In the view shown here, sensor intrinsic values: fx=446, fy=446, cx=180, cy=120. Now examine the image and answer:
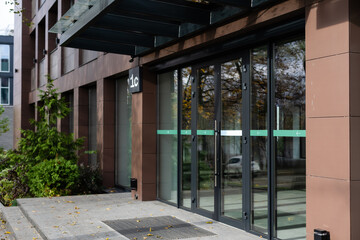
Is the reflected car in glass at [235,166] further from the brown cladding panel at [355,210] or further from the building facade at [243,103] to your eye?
the brown cladding panel at [355,210]

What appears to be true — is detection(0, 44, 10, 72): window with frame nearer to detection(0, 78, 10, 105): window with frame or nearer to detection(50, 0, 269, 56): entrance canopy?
detection(0, 78, 10, 105): window with frame

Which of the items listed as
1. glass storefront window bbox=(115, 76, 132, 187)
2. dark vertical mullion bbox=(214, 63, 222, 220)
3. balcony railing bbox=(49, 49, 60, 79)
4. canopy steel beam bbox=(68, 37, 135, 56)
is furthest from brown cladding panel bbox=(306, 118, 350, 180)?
balcony railing bbox=(49, 49, 60, 79)

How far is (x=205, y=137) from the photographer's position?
330 inches

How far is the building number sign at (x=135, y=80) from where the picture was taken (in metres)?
10.2

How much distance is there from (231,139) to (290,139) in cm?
155

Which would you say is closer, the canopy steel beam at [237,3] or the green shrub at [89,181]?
the canopy steel beam at [237,3]

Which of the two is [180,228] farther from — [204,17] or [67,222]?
[204,17]

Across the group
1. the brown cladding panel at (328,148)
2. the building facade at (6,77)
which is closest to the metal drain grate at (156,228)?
the brown cladding panel at (328,148)

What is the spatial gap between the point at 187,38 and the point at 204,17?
3.29 ft

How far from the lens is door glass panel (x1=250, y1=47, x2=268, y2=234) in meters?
6.72

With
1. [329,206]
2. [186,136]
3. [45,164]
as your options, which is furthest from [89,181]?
[329,206]

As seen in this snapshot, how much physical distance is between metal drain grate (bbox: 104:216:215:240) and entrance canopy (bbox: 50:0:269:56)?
10.9ft

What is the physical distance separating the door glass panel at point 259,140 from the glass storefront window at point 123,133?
19.6 ft

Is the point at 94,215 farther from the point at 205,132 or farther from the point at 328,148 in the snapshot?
the point at 328,148
